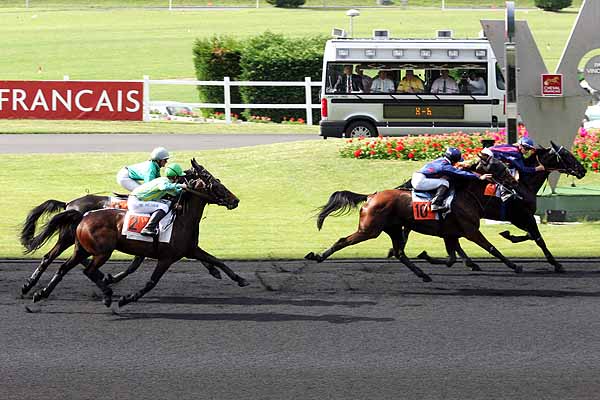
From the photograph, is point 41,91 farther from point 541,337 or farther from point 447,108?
point 541,337

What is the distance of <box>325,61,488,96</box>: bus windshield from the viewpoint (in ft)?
90.6

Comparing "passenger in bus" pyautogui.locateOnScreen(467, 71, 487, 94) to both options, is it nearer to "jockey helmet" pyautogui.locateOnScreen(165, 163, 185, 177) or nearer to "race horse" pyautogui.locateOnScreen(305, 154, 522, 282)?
"race horse" pyautogui.locateOnScreen(305, 154, 522, 282)

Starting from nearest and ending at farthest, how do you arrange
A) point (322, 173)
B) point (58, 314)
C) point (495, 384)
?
point (495, 384) < point (58, 314) < point (322, 173)

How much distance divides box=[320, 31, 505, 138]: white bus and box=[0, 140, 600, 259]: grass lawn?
272cm

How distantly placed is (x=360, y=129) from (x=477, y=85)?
3068 millimetres

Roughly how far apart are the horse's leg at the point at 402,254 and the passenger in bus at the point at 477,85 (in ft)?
44.7

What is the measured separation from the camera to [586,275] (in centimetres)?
1453

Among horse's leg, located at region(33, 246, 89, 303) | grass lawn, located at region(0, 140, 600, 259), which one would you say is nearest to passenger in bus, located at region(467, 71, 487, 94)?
grass lawn, located at region(0, 140, 600, 259)

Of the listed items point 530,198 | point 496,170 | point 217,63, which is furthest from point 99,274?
point 217,63

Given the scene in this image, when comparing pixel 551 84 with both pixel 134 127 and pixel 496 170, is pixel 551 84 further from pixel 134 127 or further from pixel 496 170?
pixel 134 127

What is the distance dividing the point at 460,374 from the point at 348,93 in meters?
18.4

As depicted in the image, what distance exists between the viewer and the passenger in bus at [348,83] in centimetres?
2778

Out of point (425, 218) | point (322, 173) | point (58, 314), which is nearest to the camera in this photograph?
point (58, 314)

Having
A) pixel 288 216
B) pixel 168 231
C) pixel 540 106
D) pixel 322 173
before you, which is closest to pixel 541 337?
pixel 168 231
